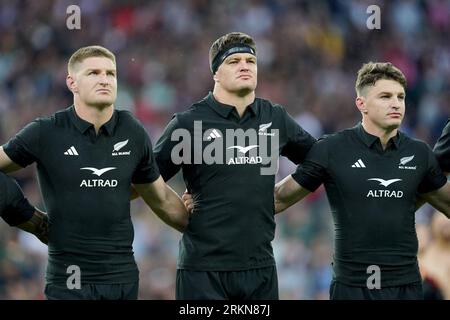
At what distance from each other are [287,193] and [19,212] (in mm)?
1578

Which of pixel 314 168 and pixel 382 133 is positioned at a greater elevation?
pixel 382 133

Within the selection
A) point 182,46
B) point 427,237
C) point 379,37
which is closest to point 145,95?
point 182,46

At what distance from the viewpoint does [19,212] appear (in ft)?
22.0

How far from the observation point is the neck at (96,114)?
669 cm

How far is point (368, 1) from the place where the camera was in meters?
14.3

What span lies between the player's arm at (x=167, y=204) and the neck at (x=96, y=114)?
1.56ft

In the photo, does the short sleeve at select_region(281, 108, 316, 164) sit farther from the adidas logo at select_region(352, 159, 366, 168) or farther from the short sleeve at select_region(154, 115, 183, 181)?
the short sleeve at select_region(154, 115, 183, 181)

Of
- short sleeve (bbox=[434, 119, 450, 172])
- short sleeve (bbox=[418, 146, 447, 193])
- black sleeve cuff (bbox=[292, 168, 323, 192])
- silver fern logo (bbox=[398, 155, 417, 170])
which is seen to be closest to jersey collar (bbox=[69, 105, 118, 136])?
black sleeve cuff (bbox=[292, 168, 323, 192])

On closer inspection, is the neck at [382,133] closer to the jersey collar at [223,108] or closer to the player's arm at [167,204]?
the jersey collar at [223,108]

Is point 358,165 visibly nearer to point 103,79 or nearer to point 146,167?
point 146,167

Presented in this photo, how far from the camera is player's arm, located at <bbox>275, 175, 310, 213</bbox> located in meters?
7.12

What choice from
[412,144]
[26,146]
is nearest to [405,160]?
[412,144]

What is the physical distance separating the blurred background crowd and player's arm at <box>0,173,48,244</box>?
15.5 ft
